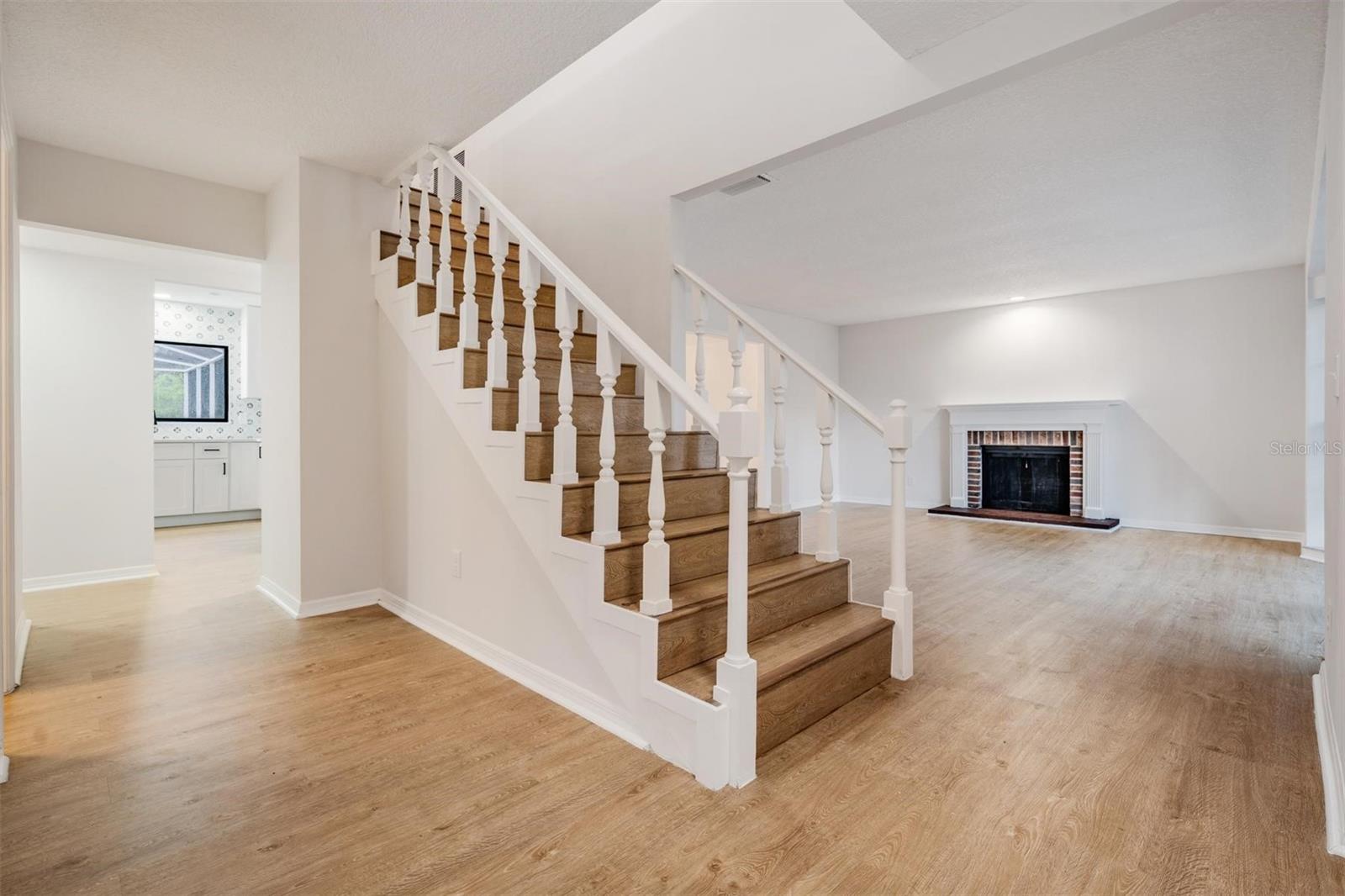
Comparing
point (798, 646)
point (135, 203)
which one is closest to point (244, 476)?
point (135, 203)

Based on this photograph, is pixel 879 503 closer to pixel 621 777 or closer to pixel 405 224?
pixel 405 224

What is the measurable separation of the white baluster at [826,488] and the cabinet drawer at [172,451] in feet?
22.4

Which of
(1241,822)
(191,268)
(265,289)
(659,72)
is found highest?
(659,72)

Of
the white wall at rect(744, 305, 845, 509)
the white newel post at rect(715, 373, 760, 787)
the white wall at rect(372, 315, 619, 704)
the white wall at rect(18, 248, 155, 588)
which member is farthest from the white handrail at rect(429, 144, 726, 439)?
the white wall at rect(744, 305, 845, 509)

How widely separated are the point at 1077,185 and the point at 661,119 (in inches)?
101

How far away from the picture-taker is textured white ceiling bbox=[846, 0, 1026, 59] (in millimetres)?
2031

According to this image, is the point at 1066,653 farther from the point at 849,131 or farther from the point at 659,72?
the point at 659,72

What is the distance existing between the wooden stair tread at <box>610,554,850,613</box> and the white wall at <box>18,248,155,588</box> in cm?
406

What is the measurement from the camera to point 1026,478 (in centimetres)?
729

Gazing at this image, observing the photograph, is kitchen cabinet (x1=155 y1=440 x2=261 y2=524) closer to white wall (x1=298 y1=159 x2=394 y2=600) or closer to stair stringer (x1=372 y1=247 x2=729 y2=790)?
white wall (x1=298 y1=159 x2=394 y2=600)

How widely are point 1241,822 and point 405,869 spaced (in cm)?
206

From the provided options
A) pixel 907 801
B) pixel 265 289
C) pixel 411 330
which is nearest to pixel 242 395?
pixel 265 289

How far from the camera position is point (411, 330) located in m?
3.22

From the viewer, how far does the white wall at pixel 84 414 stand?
395cm
